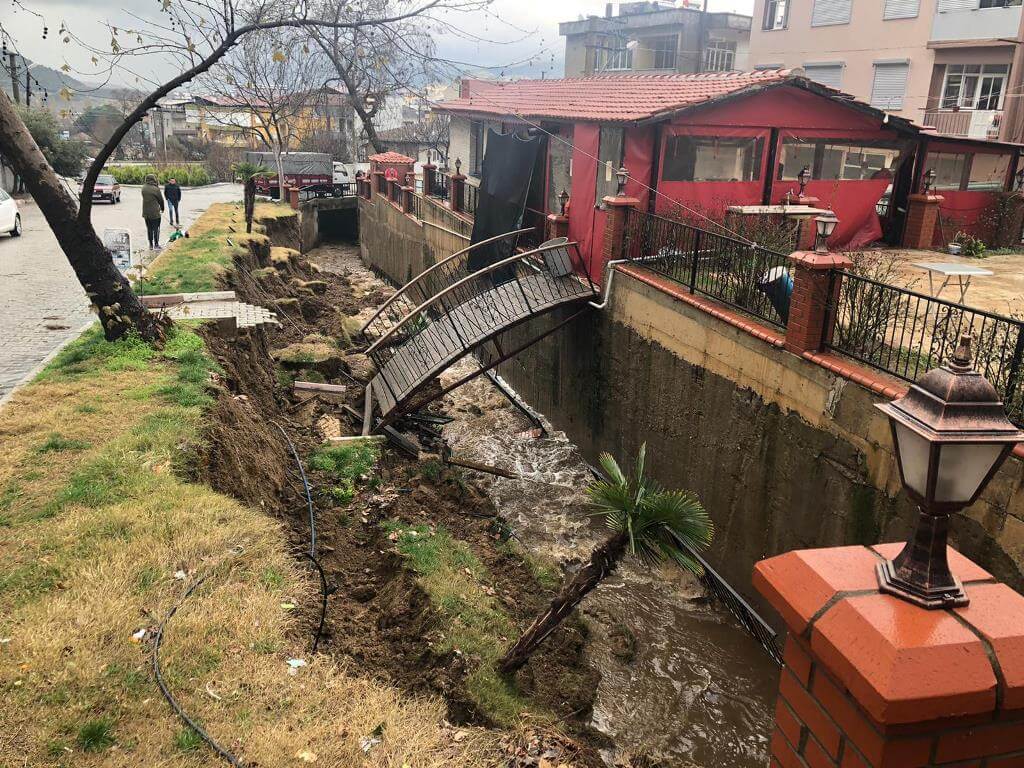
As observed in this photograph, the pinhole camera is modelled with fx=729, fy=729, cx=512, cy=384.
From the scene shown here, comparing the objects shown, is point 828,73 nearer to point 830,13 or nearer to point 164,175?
point 830,13

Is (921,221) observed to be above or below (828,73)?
below

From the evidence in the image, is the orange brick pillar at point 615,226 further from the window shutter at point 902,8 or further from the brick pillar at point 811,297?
the window shutter at point 902,8

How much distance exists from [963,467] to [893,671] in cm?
57

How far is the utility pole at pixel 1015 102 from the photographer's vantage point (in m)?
24.8

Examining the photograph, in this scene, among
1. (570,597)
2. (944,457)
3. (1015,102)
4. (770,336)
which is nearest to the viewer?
(944,457)

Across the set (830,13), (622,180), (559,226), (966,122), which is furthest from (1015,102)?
(622,180)

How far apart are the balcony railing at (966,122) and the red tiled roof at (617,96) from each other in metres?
14.4

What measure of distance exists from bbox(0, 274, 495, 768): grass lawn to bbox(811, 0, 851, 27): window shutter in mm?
33215

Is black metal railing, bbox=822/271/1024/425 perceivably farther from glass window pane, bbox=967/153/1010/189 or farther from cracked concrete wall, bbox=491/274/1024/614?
glass window pane, bbox=967/153/1010/189

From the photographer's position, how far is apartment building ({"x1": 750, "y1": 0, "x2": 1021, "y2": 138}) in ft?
85.5

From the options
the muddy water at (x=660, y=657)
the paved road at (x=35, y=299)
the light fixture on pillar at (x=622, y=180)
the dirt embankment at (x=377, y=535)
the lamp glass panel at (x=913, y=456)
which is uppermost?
the light fixture on pillar at (x=622, y=180)

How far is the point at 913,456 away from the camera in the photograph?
198 centimetres

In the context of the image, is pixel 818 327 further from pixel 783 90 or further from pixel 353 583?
pixel 783 90

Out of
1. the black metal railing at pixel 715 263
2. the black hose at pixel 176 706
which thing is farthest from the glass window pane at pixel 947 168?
the black hose at pixel 176 706
